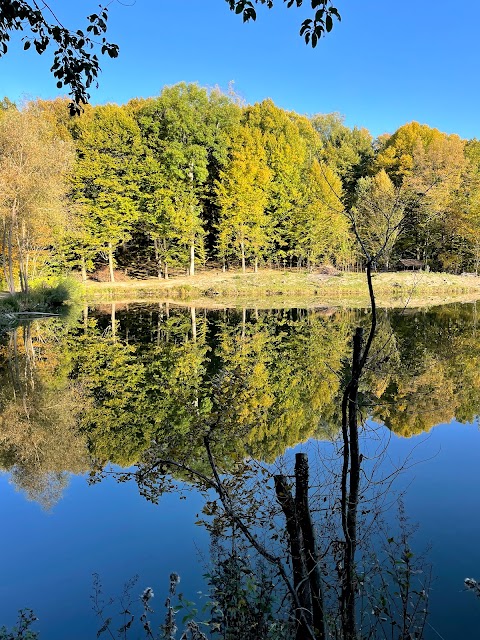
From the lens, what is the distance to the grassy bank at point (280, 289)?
4038cm

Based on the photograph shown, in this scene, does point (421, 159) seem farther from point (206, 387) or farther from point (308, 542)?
point (308, 542)

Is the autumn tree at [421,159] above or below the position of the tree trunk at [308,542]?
above

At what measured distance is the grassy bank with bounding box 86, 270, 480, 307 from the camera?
40375mm

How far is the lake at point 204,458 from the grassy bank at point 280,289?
19944mm

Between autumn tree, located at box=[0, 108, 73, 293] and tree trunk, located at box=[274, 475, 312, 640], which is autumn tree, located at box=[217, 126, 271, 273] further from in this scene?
tree trunk, located at box=[274, 475, 312, 640]

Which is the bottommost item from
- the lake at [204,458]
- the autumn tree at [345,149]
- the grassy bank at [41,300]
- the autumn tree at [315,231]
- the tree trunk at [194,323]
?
the lake at [204,458]

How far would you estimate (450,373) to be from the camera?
14.4 m

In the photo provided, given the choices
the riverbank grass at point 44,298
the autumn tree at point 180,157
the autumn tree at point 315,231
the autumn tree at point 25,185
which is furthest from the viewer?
the autumn tree at point 315,231

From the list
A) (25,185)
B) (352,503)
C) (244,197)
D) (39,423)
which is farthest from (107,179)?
(352,503)

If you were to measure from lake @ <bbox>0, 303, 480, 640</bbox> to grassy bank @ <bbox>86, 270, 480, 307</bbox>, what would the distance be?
19.9 meters

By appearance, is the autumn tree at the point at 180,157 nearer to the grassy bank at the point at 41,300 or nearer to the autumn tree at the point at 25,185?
the grassy bank at the point at 41,300

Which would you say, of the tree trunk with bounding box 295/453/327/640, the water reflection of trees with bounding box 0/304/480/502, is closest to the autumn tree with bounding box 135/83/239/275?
the water reflection of trees with bounding box 0/304/480/502

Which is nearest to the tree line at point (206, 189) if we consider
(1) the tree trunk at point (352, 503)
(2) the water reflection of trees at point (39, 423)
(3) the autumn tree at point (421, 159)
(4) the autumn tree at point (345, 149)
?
(3) the autumn tree at point (421, 159)

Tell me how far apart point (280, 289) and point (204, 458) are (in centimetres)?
3476
